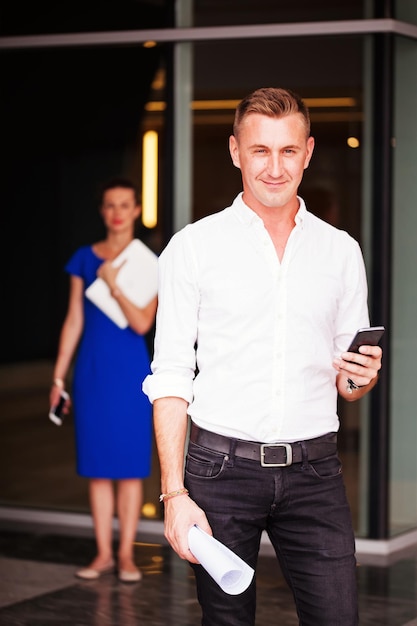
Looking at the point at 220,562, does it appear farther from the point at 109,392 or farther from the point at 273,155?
the point at 109,392

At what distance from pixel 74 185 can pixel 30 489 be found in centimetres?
176

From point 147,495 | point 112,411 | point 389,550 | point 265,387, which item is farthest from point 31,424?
point 265,387

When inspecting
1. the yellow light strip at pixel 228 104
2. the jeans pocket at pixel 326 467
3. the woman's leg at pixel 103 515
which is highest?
the yellow light strip at pixel 228 104

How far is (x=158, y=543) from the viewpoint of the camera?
6434 millimetres

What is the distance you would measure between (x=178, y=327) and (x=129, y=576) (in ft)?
9.92

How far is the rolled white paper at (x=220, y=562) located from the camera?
256 cm

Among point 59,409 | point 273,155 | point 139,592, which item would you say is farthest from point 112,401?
point 273,155

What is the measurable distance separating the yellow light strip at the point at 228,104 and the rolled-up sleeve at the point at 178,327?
360 cm

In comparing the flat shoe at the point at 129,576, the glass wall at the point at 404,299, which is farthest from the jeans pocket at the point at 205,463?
the glass wall at the point at 404,299

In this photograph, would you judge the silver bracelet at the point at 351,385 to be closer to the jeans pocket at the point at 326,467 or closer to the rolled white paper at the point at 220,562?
the jeans pocket at the point at 326,467

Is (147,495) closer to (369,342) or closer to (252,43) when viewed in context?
(252,43)

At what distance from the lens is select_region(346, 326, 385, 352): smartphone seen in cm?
267

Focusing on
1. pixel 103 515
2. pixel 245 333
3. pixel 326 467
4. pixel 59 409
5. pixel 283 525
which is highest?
pixel 245 333

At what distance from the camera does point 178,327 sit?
285 cm
